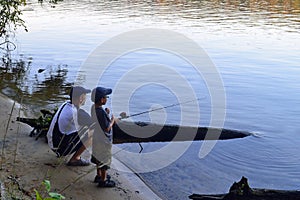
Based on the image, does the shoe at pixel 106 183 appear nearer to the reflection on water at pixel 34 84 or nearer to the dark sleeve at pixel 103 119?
the dark sleeve at pixel 103 119

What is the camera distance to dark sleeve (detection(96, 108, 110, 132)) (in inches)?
259

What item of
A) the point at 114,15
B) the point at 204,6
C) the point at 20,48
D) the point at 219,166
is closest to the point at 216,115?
the point at 219,166

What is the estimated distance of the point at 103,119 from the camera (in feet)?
21.6

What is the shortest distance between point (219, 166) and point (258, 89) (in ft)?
23.5

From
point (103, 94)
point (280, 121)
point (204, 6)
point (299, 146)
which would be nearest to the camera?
point (103, 94)

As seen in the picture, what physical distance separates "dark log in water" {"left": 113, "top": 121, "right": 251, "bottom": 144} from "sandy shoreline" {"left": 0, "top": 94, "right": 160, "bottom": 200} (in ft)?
4.72

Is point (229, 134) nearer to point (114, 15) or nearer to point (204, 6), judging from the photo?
point (114, 15)

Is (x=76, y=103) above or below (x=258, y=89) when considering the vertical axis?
above

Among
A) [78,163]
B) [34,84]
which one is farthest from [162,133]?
[34,84]

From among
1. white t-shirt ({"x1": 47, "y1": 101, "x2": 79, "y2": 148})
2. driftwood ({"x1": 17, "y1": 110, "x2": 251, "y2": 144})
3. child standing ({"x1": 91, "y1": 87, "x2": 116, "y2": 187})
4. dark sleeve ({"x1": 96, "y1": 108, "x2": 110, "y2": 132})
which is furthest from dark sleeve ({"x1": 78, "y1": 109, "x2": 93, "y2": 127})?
driftwood ({"x1": 17, "y1": 110, "x2": 251, "y2": 144})

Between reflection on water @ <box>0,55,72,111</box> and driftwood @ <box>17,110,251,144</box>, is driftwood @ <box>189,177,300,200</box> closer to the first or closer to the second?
driftwood @ <box>17,110,251,144</box>

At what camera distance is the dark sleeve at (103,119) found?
6578 millimetres

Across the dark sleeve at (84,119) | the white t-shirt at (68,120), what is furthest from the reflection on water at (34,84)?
the dark sleeve at (84,119)

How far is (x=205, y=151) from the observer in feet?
33.0
